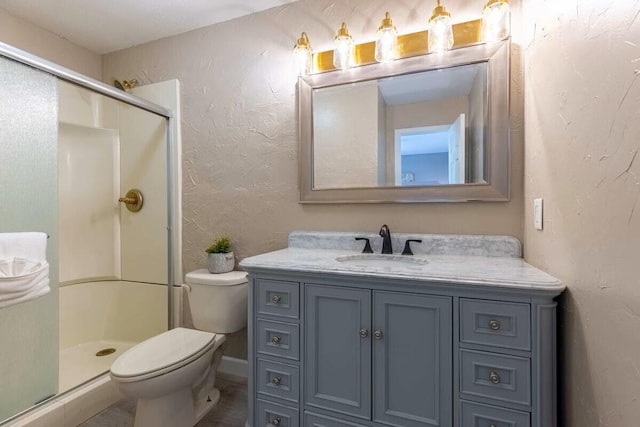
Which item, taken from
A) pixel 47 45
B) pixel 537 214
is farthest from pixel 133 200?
pixel 537 214

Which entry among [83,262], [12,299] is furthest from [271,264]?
[83,262]

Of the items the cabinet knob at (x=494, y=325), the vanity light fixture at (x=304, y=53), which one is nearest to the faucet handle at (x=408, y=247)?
the cabinet knob at (x=494, y=325)

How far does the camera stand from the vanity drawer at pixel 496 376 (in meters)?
1.00

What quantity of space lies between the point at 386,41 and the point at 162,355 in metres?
1.86

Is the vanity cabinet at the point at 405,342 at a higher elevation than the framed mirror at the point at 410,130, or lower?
lower

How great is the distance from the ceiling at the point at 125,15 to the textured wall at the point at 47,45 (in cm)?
4

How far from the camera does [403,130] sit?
1.64 metres

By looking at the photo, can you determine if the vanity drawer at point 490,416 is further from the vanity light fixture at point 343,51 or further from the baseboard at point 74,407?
the baseboard at point 74,407

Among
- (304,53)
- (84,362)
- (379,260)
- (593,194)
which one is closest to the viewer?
(593,194)

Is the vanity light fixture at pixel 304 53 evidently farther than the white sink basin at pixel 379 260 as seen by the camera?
Yes

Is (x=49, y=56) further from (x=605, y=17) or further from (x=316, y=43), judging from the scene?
(x=605, y=17)

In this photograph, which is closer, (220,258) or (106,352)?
(220,258)

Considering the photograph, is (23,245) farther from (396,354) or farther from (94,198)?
(396,354)

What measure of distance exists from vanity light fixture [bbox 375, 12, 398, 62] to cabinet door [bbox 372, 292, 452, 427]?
1209 millimetres
